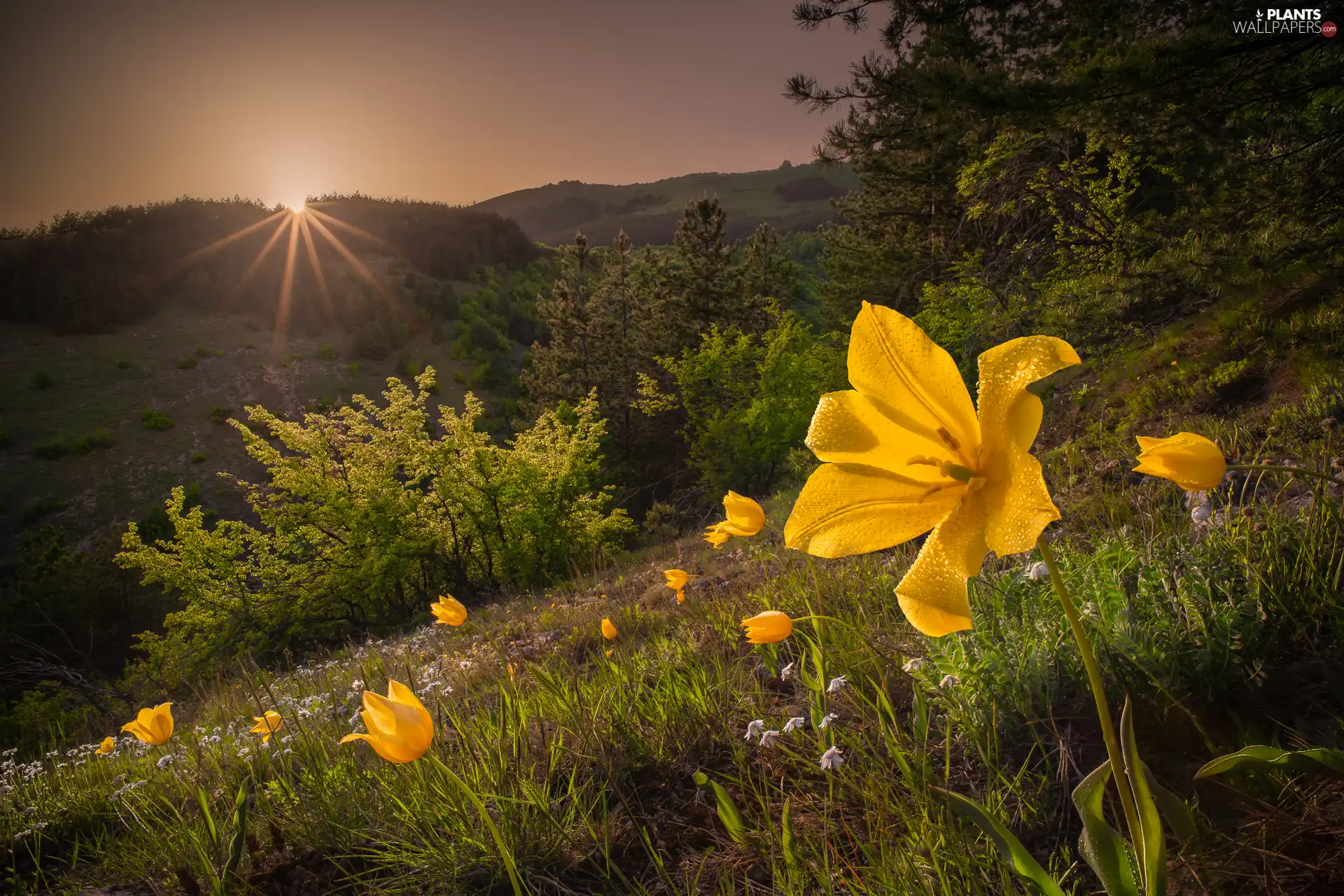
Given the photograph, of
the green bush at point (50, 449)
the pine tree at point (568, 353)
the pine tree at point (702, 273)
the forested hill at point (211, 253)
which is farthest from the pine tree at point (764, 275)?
the green bush at point (50, 449)

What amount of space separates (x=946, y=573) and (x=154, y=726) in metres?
2.70

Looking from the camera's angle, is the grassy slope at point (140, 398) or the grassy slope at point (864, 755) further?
the grassy slope at point (140, 398)

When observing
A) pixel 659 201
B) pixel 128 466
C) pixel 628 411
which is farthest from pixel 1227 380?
pixel 659 201

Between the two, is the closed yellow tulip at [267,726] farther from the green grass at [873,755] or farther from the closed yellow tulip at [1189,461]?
the closed yellow tulip at [1189,461]

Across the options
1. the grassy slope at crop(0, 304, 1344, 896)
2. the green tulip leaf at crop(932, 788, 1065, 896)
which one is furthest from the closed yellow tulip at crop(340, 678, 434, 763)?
the green tulip leaf at crop(932, 788, 1065, 896)

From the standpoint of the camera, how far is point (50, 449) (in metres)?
A: 27.0

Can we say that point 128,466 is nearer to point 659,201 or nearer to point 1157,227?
point 1157,227

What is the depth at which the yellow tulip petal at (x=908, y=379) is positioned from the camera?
2.90 feet

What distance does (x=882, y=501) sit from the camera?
907 mm

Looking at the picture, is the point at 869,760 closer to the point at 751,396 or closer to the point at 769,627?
the point at 769,627

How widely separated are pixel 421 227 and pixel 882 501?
57.5 meters

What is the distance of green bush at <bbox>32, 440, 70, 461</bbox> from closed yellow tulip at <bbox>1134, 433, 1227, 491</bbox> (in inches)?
1527

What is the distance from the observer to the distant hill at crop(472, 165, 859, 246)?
96375mm

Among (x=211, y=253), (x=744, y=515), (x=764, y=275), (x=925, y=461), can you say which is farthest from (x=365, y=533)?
(x=211, y=253)
